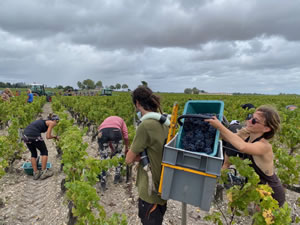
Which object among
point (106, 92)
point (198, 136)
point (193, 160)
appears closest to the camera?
point (193, 160)

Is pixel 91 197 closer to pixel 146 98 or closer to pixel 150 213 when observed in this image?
pixel 150 213

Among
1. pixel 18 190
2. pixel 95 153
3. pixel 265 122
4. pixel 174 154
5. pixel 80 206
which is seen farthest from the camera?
pixel 95 153

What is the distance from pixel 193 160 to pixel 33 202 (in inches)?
158

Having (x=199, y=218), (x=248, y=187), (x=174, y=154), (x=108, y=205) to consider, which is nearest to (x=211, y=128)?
(x=174, y=154)

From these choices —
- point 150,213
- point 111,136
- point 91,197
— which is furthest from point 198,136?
point 111,136

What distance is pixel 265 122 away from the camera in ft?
6.56

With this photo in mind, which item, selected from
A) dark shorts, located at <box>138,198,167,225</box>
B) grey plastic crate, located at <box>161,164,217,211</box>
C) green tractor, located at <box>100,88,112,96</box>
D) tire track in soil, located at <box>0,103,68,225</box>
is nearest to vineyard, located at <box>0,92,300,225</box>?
tire track in soil, located at <box>0,103,68,225</box>

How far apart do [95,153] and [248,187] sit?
5.76 metres

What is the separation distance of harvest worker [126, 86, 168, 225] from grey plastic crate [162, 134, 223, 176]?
0.30m

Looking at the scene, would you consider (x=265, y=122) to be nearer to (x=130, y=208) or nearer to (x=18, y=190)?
(x=130, y=208)

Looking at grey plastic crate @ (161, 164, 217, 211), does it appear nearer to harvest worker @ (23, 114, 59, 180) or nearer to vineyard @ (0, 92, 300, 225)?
vineyard @ (0, 92, 300, 225)

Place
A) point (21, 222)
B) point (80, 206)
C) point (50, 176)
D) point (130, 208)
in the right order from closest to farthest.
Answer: point (80, 206), point (21, 222), point (130, 208), point (50, 176)

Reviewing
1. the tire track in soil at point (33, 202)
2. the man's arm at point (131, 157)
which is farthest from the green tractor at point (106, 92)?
the man's arm at point (131, 157)

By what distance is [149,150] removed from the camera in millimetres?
1919
